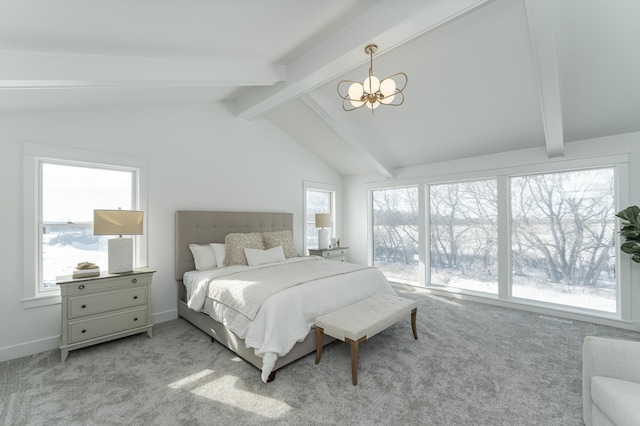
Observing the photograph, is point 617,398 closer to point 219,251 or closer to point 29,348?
point 219,251

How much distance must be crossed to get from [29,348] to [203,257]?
176 cm

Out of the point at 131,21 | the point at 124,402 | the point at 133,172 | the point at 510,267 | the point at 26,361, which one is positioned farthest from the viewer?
the point at 510,267

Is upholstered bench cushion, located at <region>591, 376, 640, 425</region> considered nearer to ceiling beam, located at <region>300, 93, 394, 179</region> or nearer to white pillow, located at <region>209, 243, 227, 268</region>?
white pillow, located at <region>209, 243, 227, 268</region>

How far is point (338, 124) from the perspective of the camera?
415 cm

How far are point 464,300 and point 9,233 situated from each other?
5725mm

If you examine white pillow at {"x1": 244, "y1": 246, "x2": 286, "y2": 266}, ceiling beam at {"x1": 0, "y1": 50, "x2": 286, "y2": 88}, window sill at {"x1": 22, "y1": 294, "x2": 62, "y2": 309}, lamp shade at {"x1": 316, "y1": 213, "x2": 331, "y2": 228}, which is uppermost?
ceiling beam at {"x1": 0, "y1": 50, "x2": 286, "y2": 88}

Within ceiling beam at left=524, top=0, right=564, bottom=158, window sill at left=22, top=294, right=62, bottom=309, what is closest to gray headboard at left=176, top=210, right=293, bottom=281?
window sill at left=22, top=294, right=62, bottom=309

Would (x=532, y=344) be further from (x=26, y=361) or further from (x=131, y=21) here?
(x=26, y=361)

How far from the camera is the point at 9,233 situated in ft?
8.63

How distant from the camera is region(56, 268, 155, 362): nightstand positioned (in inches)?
101

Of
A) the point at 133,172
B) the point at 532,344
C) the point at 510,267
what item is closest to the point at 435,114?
the point at 510,267

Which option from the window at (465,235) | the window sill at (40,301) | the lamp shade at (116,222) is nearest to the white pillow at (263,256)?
the lamp shade at (116,222)

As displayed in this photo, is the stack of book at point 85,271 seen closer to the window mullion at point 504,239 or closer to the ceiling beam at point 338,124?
the ceiling beam at point 338,124

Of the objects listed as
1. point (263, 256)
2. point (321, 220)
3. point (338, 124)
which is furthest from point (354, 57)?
point (321, 220)
